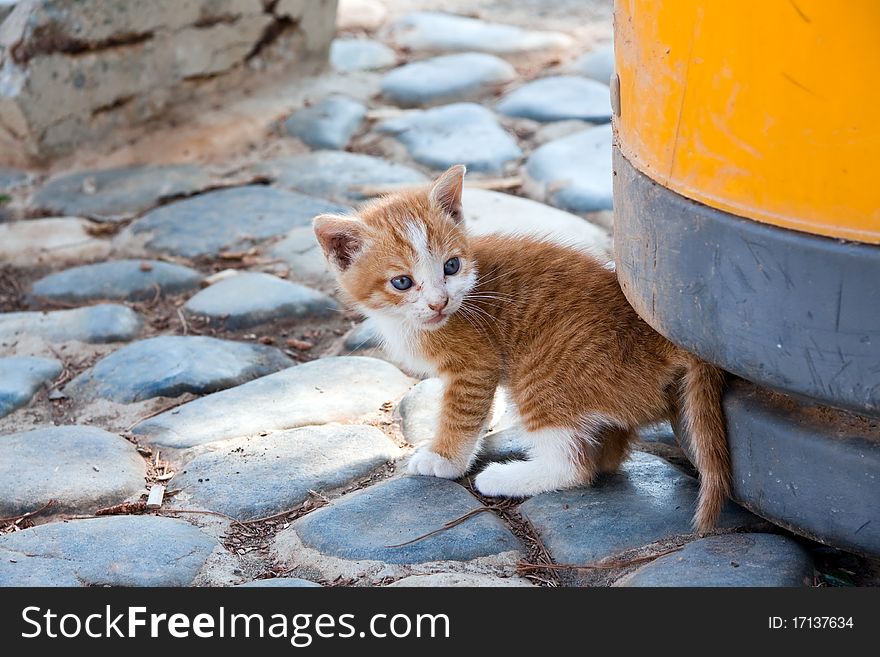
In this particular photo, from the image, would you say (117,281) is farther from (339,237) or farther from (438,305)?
(438,305)

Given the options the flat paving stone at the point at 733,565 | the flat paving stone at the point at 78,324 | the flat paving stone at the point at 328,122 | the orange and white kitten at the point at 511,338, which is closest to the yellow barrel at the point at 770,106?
the orange and white kitten at the point at 511,338

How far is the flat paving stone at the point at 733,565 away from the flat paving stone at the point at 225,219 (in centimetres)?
246

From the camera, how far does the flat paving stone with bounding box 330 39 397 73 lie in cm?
581

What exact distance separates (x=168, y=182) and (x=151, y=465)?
84.8 inches

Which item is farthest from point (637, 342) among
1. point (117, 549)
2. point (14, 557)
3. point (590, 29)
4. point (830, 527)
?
point (590, 29)

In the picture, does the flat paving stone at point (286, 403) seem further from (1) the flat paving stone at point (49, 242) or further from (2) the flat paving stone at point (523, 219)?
(1) the flat paving stone at point (49, 242)

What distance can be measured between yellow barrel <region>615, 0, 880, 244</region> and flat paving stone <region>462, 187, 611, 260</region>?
1783 mm

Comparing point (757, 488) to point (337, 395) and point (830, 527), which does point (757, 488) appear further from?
point (337, 395)

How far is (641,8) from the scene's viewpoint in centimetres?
199

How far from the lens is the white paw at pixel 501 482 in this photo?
2611 mm

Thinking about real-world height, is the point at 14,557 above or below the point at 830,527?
below

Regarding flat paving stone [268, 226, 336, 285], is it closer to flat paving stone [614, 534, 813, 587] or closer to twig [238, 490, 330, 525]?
twig [238, 490, 330, 525]

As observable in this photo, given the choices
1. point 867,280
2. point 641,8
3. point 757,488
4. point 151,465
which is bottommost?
point 151,465

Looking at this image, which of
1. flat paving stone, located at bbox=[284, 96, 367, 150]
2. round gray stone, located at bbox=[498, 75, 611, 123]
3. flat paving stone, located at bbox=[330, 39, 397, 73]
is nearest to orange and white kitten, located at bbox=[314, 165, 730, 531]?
flat paving stone, located at bbox=[284, 96, 367, 150]
